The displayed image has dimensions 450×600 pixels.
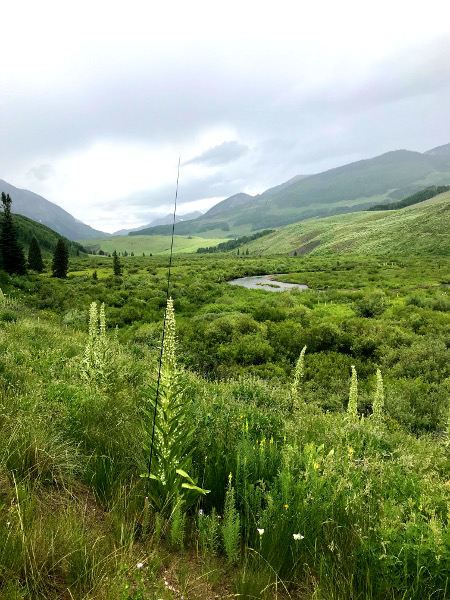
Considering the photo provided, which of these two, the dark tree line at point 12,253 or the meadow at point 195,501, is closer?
the meadow at point 195,501

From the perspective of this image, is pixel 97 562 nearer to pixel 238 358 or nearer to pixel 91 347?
pixel 91 347

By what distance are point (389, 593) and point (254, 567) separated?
3.20 feet

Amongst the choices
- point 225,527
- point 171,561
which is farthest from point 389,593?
point 171,561

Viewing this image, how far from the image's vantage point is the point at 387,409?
30.0ft

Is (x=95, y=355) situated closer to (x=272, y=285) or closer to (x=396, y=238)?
(x=272, y=285)

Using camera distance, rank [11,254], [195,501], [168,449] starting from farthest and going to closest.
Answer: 1. [11,254]
2. [195,501]
3. [168,449]

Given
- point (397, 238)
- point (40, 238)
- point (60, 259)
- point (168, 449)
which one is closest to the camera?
point (168, 449)

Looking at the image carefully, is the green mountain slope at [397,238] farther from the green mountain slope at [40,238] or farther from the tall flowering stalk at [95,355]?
the green mountain slope at [40,238]

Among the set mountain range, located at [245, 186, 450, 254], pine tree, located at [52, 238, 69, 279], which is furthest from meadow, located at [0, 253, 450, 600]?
mountain range, located at [245, 186, 450, 254]

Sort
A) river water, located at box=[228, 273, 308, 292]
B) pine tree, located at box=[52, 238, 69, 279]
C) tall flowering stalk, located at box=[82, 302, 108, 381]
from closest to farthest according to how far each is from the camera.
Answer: tall flowering stalk, located at box=[82, 302, 108, 381] → river water, located at box=[228, 273, 308, 292] → pine tree, located at box=[52, 238, 69, 279]

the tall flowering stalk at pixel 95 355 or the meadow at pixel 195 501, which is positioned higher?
the tall flowering stalk at pixel 95 355

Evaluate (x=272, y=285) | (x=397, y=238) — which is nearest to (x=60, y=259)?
(x=272, y=285)

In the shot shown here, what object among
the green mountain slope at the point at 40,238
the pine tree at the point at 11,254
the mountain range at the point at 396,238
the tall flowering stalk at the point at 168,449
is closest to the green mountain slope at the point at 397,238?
the mountain range at the point at 396,238

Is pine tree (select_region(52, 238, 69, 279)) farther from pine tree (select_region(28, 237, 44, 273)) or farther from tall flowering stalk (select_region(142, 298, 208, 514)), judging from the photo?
tall flowering stalk (select_region(142, 298, 208, 514))
